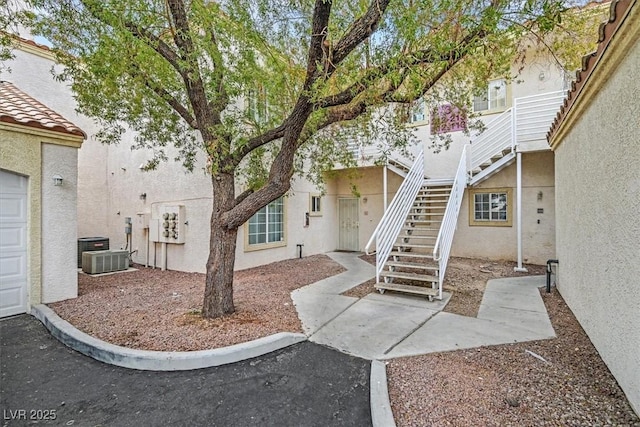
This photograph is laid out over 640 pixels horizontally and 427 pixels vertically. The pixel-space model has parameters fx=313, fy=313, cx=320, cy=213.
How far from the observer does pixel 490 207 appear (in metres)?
10.4

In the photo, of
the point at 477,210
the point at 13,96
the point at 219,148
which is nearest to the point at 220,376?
the point at 219,148

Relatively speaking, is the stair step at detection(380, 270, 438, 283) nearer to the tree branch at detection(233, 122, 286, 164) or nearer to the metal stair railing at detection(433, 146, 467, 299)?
the metal stair railing at detection(433, 146, 467, 299)

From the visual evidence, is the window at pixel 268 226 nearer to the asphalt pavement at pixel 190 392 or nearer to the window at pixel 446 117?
the window at pixel 446 117

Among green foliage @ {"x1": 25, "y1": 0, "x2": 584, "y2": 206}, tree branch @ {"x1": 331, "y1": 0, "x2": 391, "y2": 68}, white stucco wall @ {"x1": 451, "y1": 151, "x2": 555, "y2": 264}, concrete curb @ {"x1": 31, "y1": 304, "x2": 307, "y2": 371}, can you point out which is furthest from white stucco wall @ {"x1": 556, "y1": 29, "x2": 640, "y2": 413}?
white stucco wall @ {"x1": 451, "y1": 151, "x2": 555, "y2": 264}

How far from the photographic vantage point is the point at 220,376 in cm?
340

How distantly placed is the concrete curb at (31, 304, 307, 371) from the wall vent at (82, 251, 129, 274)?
4.71 metres

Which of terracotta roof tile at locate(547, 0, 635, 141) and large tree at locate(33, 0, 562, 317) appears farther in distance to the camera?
large tree at locate(33, 0, 562, 317)

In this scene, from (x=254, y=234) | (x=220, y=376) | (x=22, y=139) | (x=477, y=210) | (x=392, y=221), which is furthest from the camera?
(x=477, y=210)

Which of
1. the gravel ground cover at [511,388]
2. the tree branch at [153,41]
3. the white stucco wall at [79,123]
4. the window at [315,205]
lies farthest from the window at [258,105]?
the white stucco wall at [79,123]

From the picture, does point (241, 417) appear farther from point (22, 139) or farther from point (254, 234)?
point (254, 234)

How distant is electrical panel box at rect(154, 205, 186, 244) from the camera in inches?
333

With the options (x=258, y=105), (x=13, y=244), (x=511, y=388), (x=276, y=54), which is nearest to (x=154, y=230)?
(x=13, y=244)

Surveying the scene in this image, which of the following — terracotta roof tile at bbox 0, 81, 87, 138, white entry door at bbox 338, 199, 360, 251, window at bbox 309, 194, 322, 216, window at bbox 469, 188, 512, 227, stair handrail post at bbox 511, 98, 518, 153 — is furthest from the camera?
white entry door at bbox 338, 199, 360, 251

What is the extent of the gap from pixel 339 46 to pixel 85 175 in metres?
10.8
